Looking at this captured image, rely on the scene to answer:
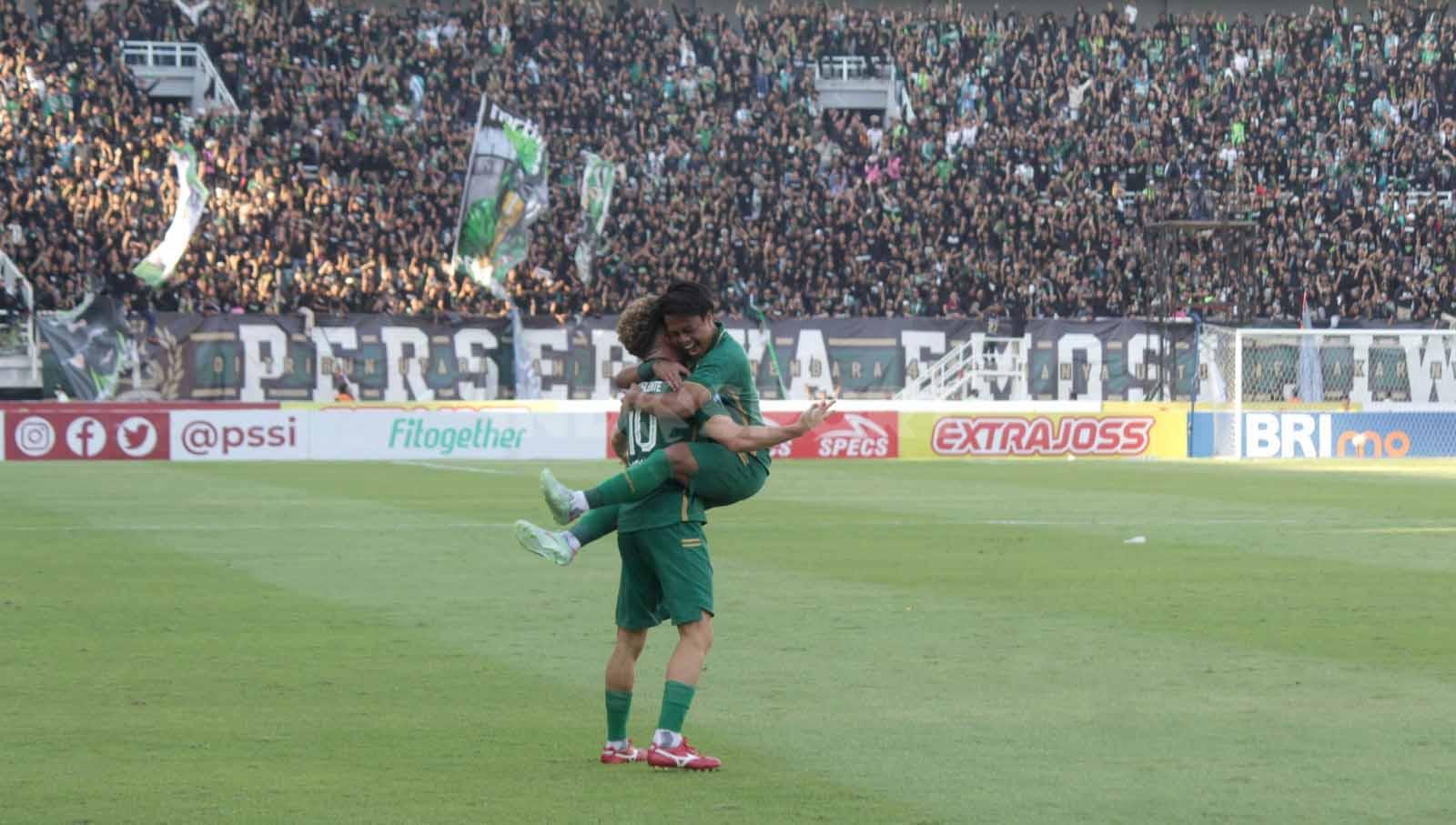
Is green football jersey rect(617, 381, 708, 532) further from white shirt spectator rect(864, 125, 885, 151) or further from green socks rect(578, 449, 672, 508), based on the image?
white shirt spectator rect(864, 125, 885, 151)

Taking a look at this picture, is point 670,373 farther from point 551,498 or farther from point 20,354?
point 20,354

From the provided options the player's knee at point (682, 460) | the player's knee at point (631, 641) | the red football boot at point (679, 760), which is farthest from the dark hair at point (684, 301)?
the red football boot at point (679, 760)

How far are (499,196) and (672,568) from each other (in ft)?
115

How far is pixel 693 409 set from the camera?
7926 mm

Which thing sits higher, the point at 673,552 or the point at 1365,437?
the point at 673,552

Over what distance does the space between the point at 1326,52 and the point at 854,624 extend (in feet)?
149

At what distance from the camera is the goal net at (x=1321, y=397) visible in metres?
40.2

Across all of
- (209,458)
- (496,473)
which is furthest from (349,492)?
(209,458)

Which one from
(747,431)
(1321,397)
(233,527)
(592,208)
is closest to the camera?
(747,431)

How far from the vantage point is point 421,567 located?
1741 centimetres

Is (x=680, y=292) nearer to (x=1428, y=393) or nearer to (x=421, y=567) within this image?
(x=421, y=567)

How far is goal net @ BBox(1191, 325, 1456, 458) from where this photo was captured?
1581 inches

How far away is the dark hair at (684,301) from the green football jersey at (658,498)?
0.32 metres

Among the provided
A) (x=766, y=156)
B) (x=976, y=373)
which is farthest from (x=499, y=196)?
(x=976, y=373)
